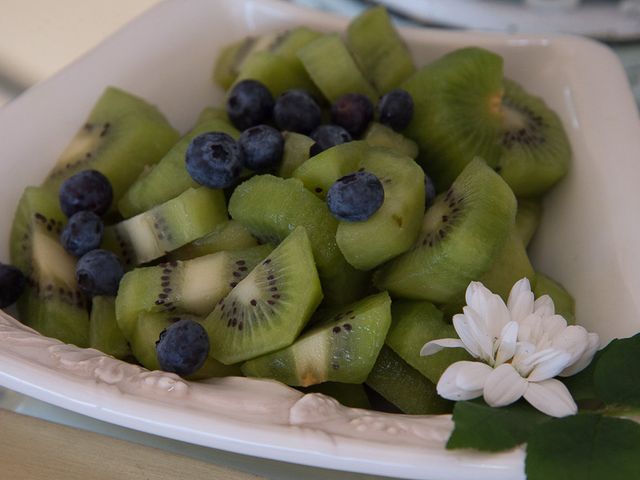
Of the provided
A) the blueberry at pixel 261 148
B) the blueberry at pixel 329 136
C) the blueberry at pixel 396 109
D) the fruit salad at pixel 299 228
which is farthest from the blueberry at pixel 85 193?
the blueberry at pixel 396 109

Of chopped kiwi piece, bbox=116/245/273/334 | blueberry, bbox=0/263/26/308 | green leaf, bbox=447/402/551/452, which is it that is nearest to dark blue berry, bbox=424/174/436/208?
chopped kiwi piece, bbox=116/245/273/334

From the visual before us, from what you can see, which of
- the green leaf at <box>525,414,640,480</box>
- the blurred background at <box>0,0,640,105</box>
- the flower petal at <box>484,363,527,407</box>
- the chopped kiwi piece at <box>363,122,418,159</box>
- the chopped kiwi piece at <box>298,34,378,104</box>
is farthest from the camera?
the blurred background at <box>0,0,640,105</box>

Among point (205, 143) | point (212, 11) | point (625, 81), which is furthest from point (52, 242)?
point (625, 81)

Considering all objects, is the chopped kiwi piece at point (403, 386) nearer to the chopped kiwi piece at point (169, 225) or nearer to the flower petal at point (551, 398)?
the flower petal at point (551, 398)

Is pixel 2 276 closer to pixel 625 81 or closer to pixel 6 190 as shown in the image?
pixel 6 190

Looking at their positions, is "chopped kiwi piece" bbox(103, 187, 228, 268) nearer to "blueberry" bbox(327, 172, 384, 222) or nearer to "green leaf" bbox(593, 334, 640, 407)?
"blueberry" bbox(327, 172, 384, 222)
